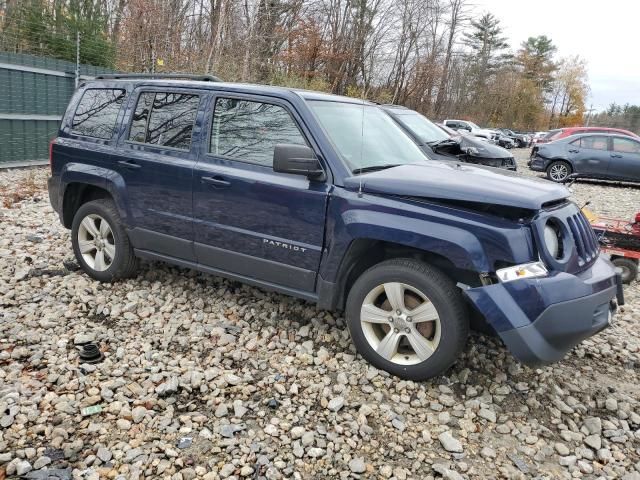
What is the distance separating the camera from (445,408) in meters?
3.08

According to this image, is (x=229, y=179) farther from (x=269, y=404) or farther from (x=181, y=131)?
(x=269, y=404)

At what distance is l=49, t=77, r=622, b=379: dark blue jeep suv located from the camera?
9.48 feet

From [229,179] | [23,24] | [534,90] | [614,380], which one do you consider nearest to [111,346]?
[229,179]

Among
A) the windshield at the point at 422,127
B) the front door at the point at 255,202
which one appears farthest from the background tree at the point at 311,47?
the front door at the point at 255,202

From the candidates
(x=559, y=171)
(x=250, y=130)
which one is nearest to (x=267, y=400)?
(x=250, y=130)

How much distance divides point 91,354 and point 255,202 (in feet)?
5.24

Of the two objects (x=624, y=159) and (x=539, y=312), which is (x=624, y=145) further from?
(x=539, y=312)

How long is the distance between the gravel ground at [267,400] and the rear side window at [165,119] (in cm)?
141

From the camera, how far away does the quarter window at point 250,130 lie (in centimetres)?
366

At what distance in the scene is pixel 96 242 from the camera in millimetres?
4691

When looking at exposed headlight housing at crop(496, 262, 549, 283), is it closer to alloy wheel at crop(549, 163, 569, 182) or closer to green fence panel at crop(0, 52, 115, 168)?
green fence panel at crop(0, 52, 115, 168)

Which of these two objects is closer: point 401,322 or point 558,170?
point 401,322

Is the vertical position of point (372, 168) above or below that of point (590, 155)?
below

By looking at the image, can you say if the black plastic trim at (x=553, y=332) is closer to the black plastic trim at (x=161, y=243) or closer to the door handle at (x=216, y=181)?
the door handle at (x=216, y=181)
